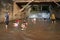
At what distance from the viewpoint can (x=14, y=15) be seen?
1441 inches

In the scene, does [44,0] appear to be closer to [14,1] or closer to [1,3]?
[14,1]

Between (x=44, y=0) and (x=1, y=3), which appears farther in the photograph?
(x=44, y=0)

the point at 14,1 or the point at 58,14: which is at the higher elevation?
the point at 14,1

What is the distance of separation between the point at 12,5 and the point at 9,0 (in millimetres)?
2030

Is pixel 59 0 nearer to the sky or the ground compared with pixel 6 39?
nearer to the sky

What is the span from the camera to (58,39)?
15.3 metres

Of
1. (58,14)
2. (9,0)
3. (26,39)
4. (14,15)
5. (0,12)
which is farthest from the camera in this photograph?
(58,14)

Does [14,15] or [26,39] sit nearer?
[26,39]

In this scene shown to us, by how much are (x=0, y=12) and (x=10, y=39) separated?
15555 millimetres

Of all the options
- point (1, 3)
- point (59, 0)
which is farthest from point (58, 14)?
point (1, 3)

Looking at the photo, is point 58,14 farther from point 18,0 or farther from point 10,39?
point 10,39

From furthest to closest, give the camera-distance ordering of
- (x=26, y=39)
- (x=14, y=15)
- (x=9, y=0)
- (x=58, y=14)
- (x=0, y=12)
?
(x=58, y=14) → (x=14, y=15) → (x=9, y=0) → (x=0, y=12) → (x=26, y=39)

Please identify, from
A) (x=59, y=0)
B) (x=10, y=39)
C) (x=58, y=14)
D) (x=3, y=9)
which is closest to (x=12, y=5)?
(x=3, y=9)

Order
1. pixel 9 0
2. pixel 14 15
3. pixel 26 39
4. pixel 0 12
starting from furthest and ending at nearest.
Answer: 1. pixel 14 15
2. pixel 9 0
3. pixel 0 12
4. pixel 26 39
